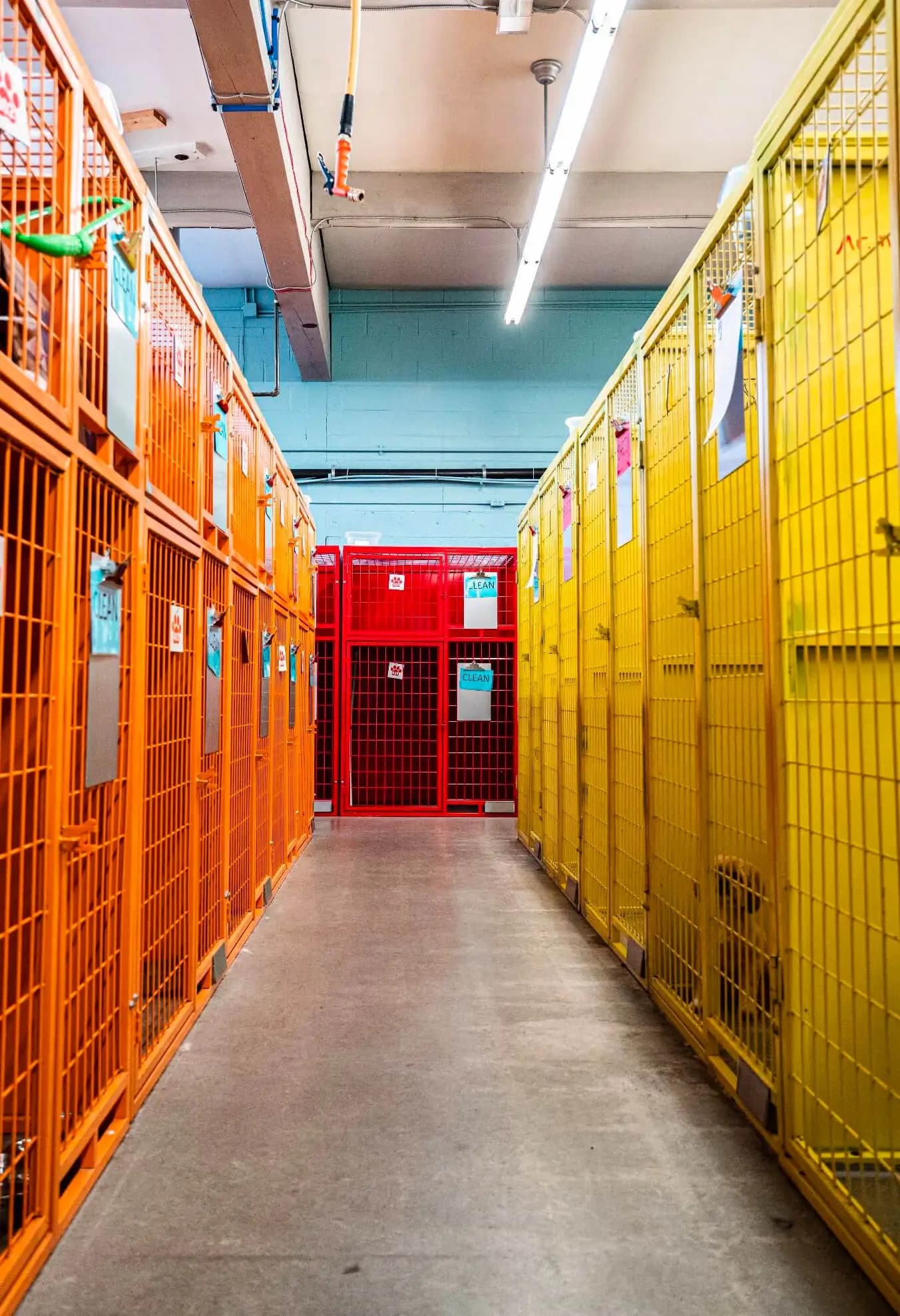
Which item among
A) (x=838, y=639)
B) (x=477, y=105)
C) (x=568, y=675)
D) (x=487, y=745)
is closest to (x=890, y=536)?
(x=838, y=639)

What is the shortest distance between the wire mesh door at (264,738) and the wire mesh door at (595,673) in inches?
58.3

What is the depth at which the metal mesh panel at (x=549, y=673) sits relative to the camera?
186 inches

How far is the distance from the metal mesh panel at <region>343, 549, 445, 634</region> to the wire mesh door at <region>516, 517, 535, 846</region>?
121 cm

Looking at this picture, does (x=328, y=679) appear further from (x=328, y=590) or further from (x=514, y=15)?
(x=514, y=15)

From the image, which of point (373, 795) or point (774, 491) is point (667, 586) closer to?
point (774, 491)

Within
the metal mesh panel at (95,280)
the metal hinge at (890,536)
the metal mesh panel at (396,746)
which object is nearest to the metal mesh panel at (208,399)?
the metal mesh panel at (95,280)

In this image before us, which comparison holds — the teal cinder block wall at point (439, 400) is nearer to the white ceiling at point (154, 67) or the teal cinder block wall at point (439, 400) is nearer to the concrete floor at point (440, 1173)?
the white ceiling at point (154, 67)

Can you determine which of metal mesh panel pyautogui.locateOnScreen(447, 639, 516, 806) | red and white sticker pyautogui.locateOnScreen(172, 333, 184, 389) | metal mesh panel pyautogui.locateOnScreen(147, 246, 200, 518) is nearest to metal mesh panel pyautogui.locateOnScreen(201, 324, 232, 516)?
metal mesh panel pyautogui.locateOnScreen(147, 246, 200, 518)

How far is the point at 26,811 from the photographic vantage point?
4.93ft

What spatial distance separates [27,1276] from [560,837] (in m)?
3.42

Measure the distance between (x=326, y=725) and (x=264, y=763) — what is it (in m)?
3.28

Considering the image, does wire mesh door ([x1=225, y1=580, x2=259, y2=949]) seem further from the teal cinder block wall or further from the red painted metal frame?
the teal cinder block wall

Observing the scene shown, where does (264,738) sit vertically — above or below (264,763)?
above

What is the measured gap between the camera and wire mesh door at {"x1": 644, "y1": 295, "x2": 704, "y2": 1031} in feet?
8.01
